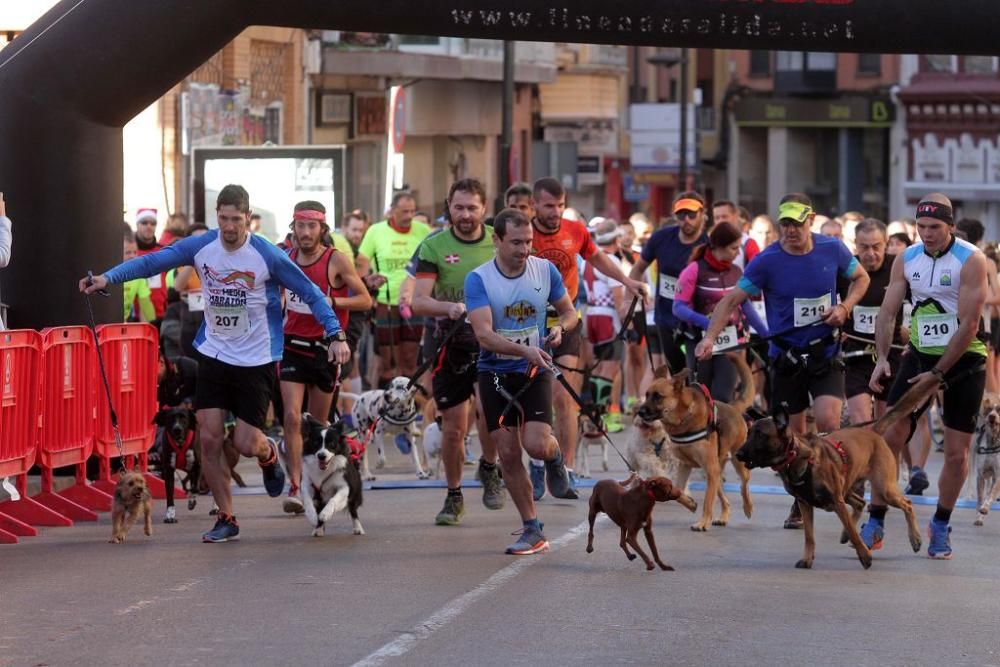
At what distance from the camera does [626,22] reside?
45.6ft

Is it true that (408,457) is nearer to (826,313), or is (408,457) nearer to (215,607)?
(826,313)

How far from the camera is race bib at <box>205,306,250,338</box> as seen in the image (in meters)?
11.6

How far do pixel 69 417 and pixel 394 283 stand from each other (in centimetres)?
647

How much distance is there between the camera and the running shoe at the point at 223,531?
1157 centimetres

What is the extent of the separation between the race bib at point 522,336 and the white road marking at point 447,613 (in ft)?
3.69

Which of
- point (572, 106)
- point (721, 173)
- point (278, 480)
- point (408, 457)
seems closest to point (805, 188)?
point (721, 173)

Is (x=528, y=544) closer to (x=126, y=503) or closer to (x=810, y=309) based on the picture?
(x=126, y=503)

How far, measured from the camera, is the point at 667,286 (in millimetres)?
15352

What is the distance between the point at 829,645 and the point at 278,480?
15.9 ft

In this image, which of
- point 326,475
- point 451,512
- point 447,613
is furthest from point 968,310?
point 326,475

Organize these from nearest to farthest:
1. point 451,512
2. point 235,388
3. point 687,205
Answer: point 235,388 < point 451,512 < point 687,205

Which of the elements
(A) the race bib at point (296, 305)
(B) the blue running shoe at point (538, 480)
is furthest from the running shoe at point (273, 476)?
(B) the blue running shoe at point (538, 480)

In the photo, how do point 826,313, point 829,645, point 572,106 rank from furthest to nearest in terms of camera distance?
point 572,106 → point 826,313 → point 829,645

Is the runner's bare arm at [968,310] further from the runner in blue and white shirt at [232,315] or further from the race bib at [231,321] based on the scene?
the race bib at [231,321]
